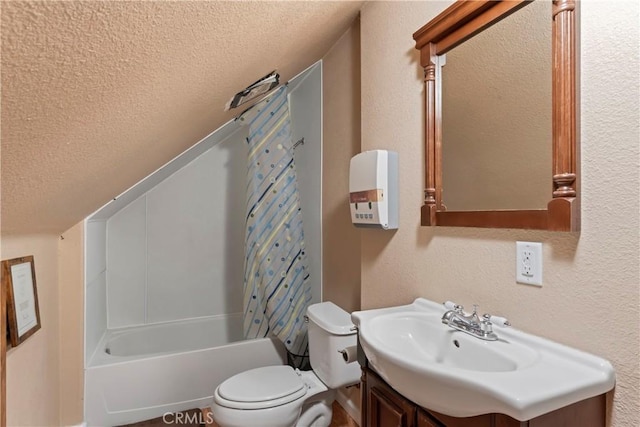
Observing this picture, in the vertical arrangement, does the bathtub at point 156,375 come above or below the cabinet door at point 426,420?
below

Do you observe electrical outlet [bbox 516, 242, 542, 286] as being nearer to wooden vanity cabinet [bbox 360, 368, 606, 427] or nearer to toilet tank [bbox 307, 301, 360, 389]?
wooden vanity cabinet [bbox 360, 368, 606, 427]

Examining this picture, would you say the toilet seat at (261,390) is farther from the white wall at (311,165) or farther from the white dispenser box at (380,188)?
the white dispenser box at (380,188)

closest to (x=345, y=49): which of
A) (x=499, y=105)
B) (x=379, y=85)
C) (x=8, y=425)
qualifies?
(x=379, y=85)

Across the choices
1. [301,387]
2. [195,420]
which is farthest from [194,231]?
[301,387]

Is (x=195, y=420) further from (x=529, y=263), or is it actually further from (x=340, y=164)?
(x=529, y=263)

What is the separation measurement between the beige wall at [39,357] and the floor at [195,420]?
0.49 m

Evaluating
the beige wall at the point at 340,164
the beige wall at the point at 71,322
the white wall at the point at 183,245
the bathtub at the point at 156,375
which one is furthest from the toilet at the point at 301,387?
the white wall at the point at 183,245

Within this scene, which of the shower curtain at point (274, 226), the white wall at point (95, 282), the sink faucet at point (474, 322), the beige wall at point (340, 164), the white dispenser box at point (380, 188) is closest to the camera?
the sink faucet at point (474, 322)

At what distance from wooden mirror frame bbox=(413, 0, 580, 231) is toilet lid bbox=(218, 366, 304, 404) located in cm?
102

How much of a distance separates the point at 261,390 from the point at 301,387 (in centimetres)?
19

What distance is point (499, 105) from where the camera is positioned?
1084 millimetres

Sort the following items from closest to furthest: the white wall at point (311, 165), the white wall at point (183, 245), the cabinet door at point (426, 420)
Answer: the cabinet door at point (426, 420), the white wall at point (311, 165), the white wall at point (183, 245)

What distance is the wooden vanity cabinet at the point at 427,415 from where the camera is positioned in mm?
729

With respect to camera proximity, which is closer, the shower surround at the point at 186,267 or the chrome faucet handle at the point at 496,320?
the chrome faucet handle at the point at 496,320
